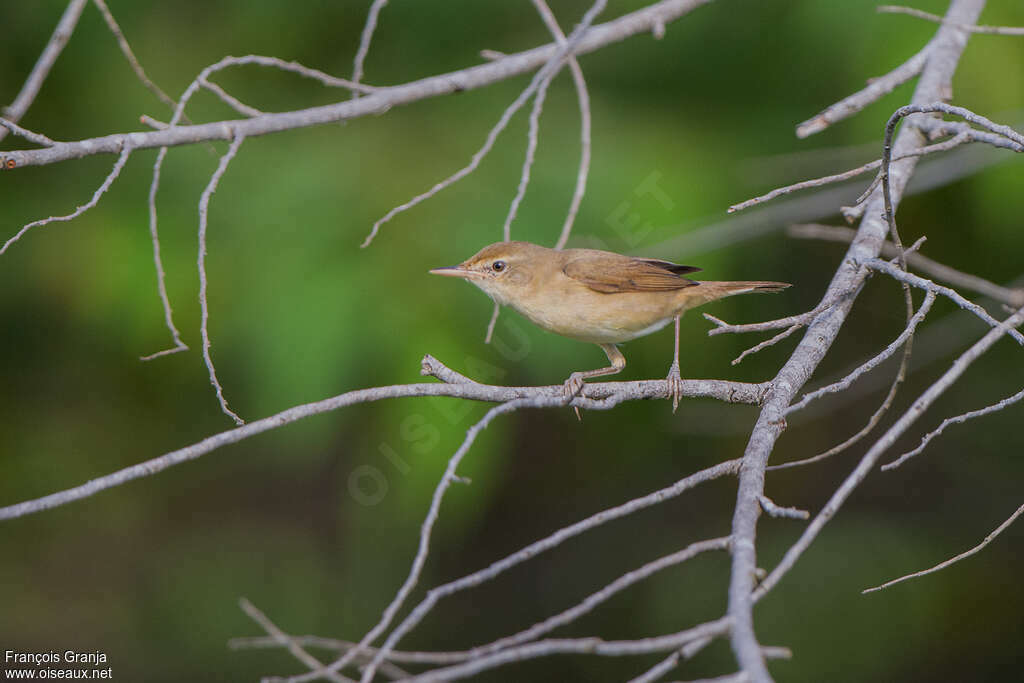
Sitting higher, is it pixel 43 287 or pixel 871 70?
pixel 871 70

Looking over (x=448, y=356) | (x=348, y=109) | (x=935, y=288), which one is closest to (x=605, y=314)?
(x=448, y=356)

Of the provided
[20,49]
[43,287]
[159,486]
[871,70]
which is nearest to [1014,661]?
[871,70]

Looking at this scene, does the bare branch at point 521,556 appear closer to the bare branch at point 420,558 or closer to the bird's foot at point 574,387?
the bare branch at point 420,558

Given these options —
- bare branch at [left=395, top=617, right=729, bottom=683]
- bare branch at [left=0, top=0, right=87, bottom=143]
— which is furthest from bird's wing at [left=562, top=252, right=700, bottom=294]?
bare branch at [left=395, top=617, right=729, bottom=683]

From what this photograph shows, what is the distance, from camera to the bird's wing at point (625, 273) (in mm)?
3867

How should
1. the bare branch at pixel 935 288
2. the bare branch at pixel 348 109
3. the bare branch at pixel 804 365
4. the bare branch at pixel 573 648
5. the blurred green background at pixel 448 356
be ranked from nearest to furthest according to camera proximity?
the bare branch at pixel 573 648
the bare branch at pixel 804 365
the bare branch at pixel 935 288
the bare branch at pixel 348 109
the blurred green background at pixel 448 356

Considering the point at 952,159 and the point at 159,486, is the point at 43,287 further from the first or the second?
the point at 952,159

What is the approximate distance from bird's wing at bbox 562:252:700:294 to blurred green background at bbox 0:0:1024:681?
1.71 ft

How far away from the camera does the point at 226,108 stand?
5.12 m

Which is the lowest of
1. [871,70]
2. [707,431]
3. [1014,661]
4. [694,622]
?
[1014,661]

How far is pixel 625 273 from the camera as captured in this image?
393 centimetres

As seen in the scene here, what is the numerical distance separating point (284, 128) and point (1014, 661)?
222 inches

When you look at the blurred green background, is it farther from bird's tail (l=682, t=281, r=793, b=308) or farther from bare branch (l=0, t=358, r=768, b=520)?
bare branch (l=0, t=358, r=768, b=520)

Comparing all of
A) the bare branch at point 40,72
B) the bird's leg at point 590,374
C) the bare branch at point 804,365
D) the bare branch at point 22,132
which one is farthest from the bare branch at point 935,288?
the bare branch at point 40,72
